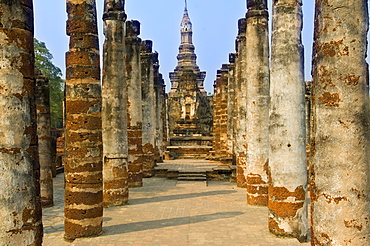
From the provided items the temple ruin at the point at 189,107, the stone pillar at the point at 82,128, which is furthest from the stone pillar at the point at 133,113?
the temple ruin at the point at 189,107

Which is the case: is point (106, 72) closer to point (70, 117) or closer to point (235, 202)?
point (70, 117)

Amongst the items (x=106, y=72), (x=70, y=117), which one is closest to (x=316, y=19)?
(x=70, y=117)

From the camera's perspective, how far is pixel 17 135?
4.89 m

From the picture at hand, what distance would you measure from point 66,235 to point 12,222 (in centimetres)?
392

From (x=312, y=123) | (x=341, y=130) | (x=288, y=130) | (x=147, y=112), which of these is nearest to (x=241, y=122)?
(x=147, y=112)

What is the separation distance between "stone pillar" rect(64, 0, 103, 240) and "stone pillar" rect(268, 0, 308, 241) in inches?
141

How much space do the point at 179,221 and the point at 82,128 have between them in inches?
128

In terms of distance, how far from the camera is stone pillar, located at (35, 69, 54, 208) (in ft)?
40.0

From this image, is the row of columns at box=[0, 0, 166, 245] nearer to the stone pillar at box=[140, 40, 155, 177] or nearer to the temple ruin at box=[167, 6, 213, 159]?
the stone pillar at box=[140, 40, 155, 177]

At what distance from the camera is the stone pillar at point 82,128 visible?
8297mm

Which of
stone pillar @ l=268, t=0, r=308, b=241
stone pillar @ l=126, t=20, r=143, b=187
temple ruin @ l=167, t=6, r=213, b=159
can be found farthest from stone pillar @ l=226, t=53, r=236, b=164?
temple ruin @ l=167, t=6, r=213, b=159

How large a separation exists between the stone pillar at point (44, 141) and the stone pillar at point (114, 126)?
6.10 feet

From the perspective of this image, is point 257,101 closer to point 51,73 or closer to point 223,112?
point 223,112

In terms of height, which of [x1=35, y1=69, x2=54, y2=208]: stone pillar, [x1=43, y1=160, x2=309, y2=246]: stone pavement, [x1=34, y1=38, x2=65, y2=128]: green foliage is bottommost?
[x1=43, y1=160, x2=309, y2=246]: stone pavement
